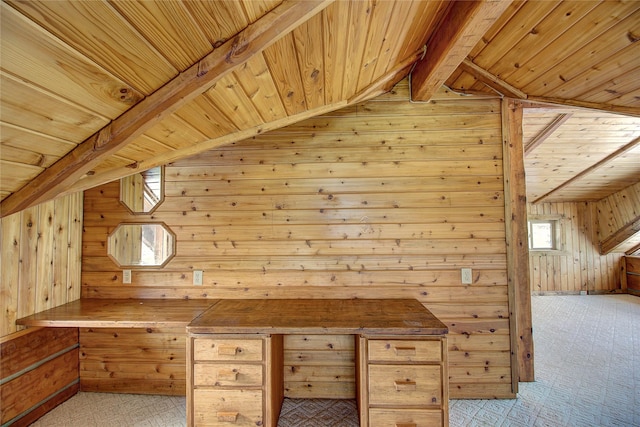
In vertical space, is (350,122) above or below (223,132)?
above

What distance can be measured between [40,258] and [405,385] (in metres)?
2.65

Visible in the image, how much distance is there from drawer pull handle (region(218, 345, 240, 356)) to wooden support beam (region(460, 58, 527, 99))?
2514 mm

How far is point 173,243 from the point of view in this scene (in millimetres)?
2268

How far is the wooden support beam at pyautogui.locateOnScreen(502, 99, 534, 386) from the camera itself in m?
2.17

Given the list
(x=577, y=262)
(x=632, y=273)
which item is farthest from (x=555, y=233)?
(x=632, y=273)

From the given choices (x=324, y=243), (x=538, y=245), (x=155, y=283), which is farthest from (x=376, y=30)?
(x=538, y=245)

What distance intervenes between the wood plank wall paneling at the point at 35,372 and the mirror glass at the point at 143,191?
107 cm

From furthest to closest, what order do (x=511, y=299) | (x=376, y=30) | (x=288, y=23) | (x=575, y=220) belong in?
(x=575, y=220) < (x=511, y=299) < (x=376, y=30) < (x=288, y=23)

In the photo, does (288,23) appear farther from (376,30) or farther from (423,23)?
(423,23)

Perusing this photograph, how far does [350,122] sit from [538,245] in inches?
231

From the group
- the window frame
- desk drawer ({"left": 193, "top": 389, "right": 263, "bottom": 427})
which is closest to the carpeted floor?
desk drawer ({"left": 193, "top": 389, "right": 263, "bottom": 427})

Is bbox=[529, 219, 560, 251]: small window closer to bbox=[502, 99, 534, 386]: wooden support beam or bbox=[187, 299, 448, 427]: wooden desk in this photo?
bbox=[502, 99, 534, 386]: wooden support beam

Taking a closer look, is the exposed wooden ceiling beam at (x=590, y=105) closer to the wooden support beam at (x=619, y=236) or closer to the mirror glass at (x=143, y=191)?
the mirror glass at (x=143, y=191)

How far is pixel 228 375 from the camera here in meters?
1.60
